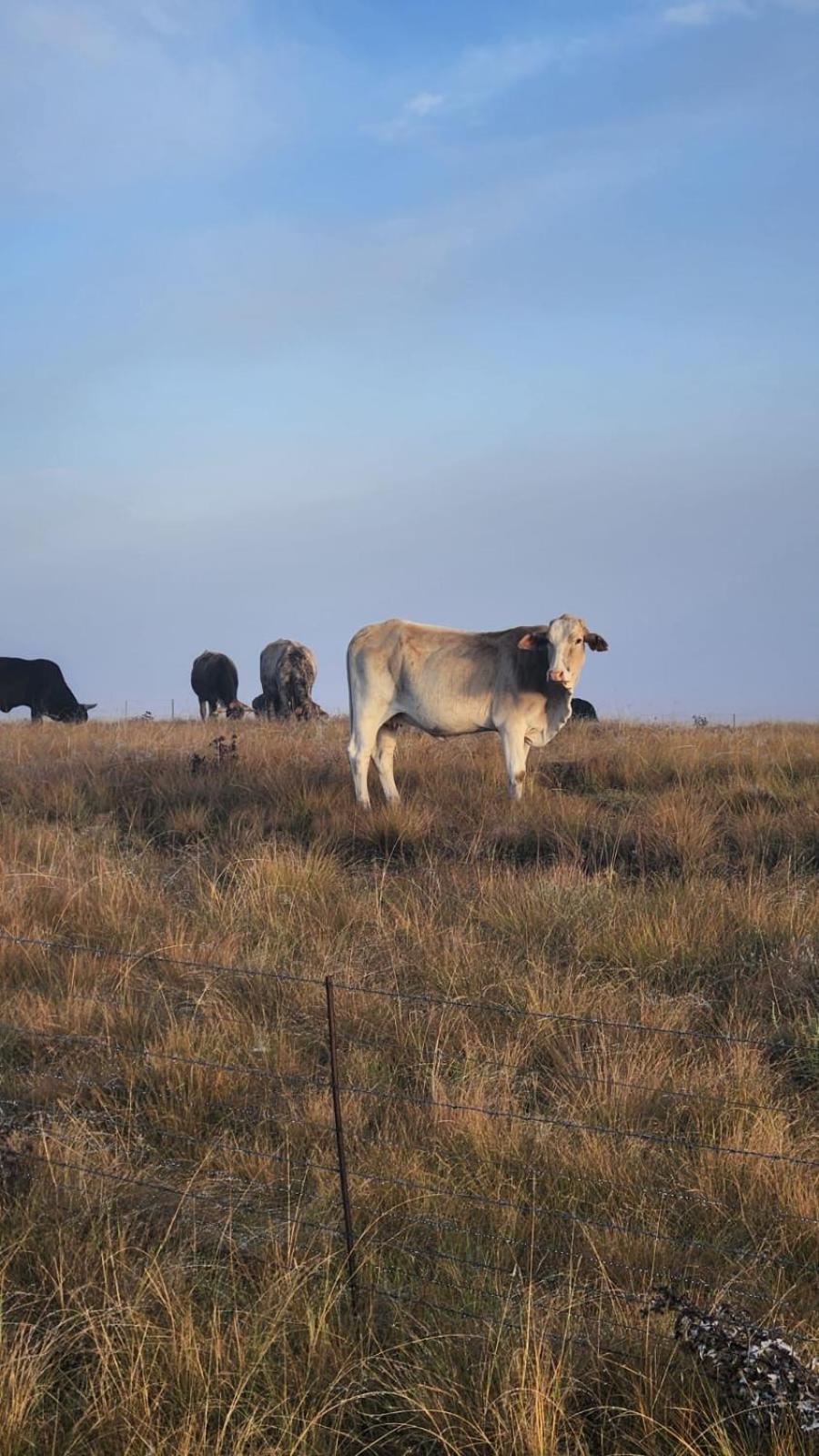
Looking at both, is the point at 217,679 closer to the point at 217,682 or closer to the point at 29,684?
the point at 217,682

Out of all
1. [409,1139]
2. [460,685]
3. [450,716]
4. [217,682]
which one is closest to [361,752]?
[450,716]

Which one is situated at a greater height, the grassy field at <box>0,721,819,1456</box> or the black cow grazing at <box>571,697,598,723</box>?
the black cow grazing at <box>571,697,598,723</box>

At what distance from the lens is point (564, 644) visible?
1255 centimetres

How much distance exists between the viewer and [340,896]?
904cm

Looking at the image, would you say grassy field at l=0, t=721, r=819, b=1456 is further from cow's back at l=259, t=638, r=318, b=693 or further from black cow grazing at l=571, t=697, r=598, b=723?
cow's back at l=259, t=638, r=318, b=693

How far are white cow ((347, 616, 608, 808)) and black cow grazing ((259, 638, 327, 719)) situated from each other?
12.0 meters

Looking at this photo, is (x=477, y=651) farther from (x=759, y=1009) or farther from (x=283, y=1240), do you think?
(x=283, y=1240)

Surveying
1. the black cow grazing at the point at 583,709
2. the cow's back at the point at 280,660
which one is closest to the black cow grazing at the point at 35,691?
the cow's back at the point at 280,660

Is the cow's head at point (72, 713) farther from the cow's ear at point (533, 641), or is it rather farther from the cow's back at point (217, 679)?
the cow's ear at point (533, 641)

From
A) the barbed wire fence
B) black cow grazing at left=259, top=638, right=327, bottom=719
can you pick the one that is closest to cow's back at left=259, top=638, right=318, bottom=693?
black cow grazing at left=259, top=638, right=327, bottom=719

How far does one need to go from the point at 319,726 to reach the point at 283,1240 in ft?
53.2

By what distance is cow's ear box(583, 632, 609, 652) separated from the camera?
12922 mm

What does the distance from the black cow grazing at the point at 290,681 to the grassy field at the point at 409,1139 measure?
15.7m

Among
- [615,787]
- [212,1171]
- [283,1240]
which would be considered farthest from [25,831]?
[283,1240]
